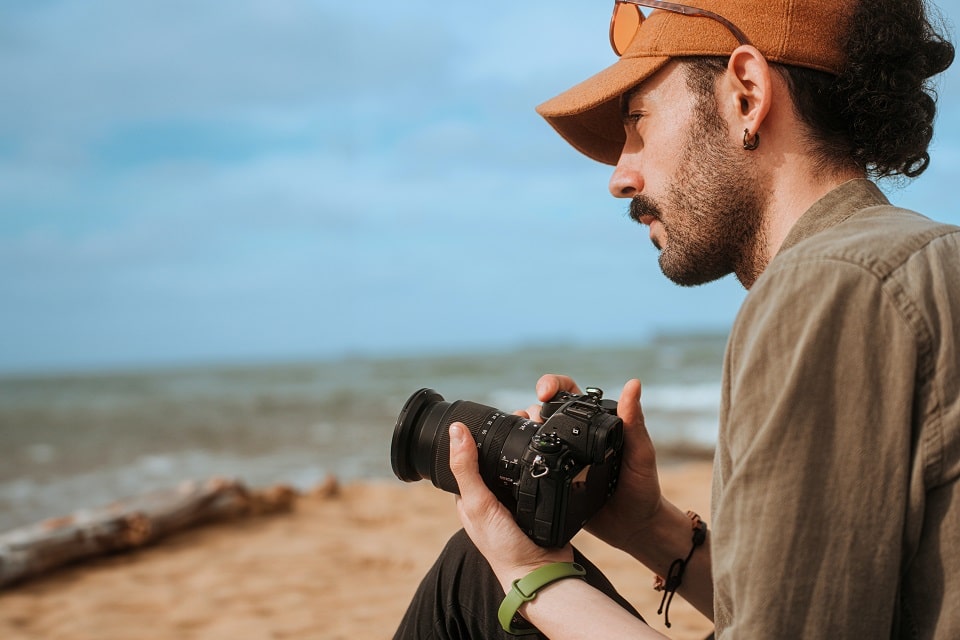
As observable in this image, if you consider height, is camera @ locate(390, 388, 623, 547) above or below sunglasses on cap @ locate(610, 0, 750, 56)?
below

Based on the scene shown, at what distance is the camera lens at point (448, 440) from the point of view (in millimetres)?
1503

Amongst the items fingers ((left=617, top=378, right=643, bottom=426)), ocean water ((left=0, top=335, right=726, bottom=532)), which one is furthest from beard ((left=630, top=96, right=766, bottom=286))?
ocean water ((left=0, top=335, right=726, bottom=532))

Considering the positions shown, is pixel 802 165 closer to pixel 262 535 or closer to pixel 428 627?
pixel 428 627

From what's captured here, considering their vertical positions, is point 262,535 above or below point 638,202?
below

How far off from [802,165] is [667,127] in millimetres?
224

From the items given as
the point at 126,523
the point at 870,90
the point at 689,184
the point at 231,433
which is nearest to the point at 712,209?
the point at 689,184

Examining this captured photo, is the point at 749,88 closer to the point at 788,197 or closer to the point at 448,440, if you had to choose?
the point at 788,197

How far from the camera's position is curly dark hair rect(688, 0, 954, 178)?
137cm

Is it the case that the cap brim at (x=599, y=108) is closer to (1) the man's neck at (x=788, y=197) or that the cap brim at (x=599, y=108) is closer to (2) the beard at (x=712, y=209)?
(2) the beard at (x=712, y=209)

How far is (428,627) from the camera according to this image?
1581 millimetres

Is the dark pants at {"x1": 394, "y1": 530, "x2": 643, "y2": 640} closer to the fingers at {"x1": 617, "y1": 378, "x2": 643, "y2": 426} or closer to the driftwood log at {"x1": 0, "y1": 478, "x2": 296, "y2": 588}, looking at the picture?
the fingers at {"x1": 617, "y1": 378, "x2": 643, "y2": 426}

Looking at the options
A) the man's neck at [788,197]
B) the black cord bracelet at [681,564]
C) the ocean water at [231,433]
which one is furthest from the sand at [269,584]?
the ocean water at [231,433]

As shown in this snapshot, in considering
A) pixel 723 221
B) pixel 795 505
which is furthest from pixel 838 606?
pixel 723 221

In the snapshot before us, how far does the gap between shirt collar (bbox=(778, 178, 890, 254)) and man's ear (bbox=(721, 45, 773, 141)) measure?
158 millimetres
